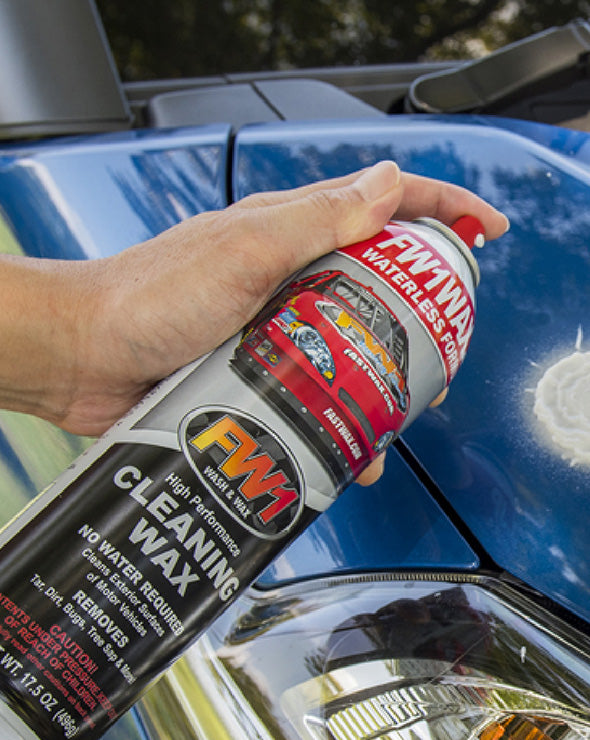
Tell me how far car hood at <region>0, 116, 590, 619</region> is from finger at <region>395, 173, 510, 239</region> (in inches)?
1.6

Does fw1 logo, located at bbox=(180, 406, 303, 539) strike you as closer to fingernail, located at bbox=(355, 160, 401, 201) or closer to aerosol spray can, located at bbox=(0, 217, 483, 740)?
aerosol spray can, located at bbox=(0, 217, 483, 740)

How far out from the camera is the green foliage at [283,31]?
318 centimetres

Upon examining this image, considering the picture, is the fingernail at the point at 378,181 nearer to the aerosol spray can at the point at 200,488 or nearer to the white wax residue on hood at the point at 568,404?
the aerosol spray can at the point at 200,488

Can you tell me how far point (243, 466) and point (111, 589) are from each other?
17 cm

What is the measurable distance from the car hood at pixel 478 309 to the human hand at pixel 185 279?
0.04 meters

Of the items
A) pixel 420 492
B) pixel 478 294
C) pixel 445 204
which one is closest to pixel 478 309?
pixel 478 294

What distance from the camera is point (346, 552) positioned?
854 mm

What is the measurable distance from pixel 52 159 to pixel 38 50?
0.36 metres

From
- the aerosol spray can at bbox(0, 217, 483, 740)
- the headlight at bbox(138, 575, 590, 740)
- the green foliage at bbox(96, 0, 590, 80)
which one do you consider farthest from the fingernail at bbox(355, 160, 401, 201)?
the green foliage at bbox(96, 0, 590, 80)

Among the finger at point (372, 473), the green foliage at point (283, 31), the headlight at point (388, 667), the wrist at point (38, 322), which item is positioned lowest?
the headlight at point (388, 667)

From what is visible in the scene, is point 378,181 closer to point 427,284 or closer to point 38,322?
point 427,284

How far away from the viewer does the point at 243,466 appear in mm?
741

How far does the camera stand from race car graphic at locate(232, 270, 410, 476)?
753mm

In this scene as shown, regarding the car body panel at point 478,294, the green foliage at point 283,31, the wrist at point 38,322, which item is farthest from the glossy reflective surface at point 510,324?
the green foliage at point 283,31
